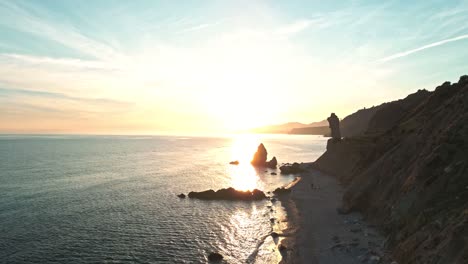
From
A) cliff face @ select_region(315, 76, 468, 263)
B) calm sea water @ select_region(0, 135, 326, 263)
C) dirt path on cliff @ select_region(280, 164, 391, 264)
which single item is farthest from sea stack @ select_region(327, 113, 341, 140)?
cliff face @ select_region(315, 76, 468, 263)

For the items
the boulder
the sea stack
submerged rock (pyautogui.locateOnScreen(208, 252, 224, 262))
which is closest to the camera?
submerged rock (pyautogui.locateOnScreen(208, 252, 224, 262))

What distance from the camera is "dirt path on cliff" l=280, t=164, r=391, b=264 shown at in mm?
33156

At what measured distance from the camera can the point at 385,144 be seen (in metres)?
53.0

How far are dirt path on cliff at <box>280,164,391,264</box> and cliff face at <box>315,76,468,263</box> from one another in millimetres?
2173

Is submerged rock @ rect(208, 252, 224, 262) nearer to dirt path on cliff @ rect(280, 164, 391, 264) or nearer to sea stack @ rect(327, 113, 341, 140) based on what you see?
dirt path on cliff @ rect(280, 164, 391, 264)

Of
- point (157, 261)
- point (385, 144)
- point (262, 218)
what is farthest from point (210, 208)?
point (385, 144)

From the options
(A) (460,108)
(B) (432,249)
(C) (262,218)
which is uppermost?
(A) (460,108)

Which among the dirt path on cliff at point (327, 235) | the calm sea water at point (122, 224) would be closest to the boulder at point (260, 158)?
the calm sea water at point (122, 224)

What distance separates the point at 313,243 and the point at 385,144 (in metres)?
26.0

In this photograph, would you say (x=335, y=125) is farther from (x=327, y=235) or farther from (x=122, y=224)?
(x=122, y=224)

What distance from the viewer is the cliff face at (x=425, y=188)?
22.2m

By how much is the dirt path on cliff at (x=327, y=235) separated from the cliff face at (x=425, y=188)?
7.13 ft

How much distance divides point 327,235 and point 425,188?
634 inches

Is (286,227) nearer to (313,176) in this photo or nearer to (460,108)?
(460,108)
